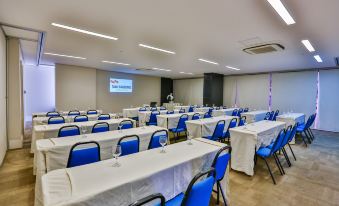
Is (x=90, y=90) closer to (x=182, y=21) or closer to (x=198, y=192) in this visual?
(x=182, y=21)

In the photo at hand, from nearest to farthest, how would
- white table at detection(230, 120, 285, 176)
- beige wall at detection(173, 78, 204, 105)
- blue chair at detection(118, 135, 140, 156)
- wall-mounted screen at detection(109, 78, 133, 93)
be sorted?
1. blue chair at detection(118, 135, 140, 156)
2. white table at detection(230, 120, 285, 176)
3. wall-mounted screen at detection(109, 78, 133, 93)
4. beige wall at detection(173, 78, 204, 105)

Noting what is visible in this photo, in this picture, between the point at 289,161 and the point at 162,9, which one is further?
the point at 289,161

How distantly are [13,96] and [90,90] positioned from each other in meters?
5.30

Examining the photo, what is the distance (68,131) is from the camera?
3.54 m

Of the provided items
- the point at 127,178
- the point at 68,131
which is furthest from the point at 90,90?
the point at 127,178

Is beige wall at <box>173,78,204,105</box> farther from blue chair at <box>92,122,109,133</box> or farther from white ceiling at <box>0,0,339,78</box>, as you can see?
blue chair at <box>92,122,109,133</box>

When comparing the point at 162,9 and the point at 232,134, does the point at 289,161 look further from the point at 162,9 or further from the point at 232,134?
the point at 162,9

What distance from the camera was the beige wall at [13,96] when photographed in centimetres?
493

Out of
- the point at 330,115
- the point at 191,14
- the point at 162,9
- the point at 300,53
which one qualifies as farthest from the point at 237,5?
the point at 330,115

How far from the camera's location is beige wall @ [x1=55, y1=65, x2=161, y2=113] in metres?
9.31

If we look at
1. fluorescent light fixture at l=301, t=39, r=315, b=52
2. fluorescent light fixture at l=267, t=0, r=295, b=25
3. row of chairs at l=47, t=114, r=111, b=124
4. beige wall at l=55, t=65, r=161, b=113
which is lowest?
row of chairs at l=47, t=114, r=111, b=124

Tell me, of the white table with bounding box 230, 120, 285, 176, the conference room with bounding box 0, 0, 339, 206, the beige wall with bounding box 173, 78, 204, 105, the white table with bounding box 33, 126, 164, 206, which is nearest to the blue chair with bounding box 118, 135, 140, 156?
the conference room with bounding box 0, 0, 339, 206

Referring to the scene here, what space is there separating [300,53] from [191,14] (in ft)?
15.0

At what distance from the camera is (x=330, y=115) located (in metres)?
8.34
